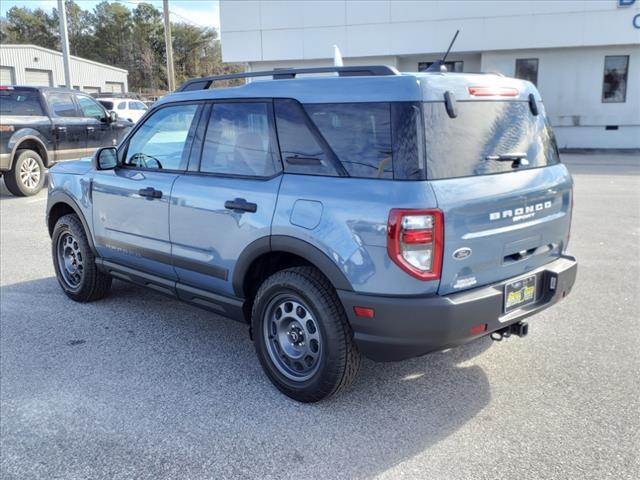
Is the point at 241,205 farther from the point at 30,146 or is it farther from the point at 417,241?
the point at 30,146

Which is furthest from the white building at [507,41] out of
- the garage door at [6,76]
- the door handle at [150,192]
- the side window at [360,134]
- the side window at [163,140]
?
the garage door at [6,76]

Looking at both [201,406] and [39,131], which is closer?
[201,406]

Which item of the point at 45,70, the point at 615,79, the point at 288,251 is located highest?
the point at 45,70

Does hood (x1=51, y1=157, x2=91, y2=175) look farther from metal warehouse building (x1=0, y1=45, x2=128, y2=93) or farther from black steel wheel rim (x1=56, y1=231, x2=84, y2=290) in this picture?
metal warehouse building (x1=0, y1=45, x2=128, y2=93)

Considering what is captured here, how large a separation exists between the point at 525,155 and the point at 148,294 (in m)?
3.80

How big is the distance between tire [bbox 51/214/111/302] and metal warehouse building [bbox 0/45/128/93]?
3725cm

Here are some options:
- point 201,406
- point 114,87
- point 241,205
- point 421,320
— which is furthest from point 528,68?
point 114,87

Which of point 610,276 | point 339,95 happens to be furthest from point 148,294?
point 610,276

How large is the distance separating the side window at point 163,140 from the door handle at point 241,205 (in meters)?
0.69

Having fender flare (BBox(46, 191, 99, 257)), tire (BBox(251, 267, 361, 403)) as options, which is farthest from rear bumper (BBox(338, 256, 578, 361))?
fender flare (BBox(46, 191, 99, 257))

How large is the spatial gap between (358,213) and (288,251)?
55cm

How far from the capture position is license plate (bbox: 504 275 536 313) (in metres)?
3.35

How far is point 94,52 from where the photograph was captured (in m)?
72.2

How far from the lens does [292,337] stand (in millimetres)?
3689
